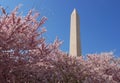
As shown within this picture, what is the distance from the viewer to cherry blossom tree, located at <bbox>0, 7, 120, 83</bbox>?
379 cm

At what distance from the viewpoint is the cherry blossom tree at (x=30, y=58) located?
3789 mm

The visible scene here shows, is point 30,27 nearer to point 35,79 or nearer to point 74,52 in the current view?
point 35,79

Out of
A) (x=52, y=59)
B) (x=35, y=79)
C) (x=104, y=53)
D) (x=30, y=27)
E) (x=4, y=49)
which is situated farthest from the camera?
(x=104, y=53)

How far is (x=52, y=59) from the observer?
507cm

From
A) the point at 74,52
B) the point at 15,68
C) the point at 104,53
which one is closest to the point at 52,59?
the point at 15,68

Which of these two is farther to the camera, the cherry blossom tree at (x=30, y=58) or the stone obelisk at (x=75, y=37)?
the stone obelisk at (x=75, y=37)

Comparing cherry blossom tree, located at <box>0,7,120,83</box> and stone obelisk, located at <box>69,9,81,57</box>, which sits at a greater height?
stone obelisk, located at <box>69,9,81,57</box>

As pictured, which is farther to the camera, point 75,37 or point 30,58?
point 75,37

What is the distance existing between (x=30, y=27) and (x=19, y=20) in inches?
14.0

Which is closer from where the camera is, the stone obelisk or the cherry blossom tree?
the cherry blossom tree

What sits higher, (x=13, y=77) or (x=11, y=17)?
(x=11, y=17)

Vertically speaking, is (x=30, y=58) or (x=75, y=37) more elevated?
(x=75, y=37)

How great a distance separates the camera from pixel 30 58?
4242mm

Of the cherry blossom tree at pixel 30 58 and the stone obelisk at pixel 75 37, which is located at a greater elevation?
the stone obelisk at pixel 75 37
